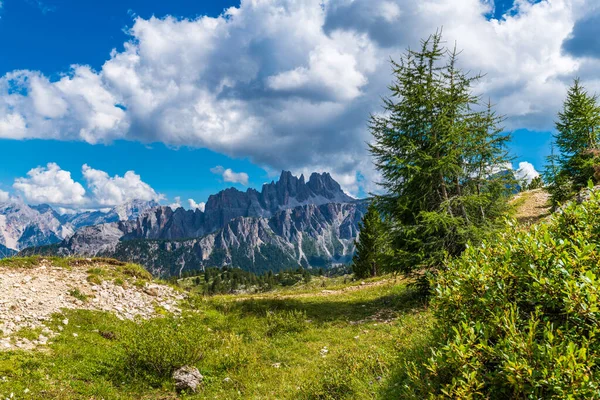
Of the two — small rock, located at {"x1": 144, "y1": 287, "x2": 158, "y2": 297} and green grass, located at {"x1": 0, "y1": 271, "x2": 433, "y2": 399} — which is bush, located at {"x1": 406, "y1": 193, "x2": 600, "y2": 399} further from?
small rock, located at {"x1": 144, "y1": 287, "x2": 158, "y2": 297}

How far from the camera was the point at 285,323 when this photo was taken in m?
16.1

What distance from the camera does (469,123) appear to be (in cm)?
1762

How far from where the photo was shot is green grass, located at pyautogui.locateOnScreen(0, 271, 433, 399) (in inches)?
329

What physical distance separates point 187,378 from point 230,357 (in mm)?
2000

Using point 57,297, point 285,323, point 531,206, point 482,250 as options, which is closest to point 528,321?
point 482,250

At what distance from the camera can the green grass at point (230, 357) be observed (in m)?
8.36

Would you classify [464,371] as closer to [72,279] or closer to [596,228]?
[596,228]

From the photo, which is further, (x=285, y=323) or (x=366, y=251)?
(x=366, y=251)

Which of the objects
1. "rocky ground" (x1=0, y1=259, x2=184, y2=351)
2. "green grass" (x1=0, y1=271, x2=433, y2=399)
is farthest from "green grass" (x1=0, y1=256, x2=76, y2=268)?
"green grass" (x1=0, y1=271, x2=433, y2=399)

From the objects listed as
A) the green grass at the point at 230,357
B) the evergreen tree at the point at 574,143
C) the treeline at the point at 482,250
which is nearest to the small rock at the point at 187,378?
the green grass at the point at 230,357

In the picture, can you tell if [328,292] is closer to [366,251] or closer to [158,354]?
[158,354]

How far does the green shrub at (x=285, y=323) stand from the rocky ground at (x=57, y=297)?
5.58m

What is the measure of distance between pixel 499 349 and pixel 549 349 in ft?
1.83

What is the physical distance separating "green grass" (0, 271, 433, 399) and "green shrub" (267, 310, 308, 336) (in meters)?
0.05
